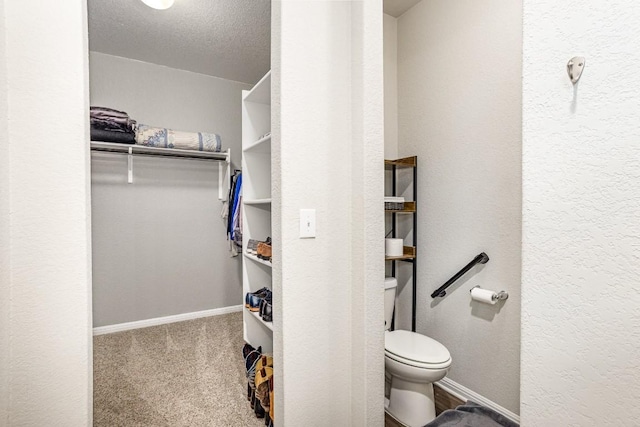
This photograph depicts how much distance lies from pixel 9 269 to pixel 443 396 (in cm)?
232

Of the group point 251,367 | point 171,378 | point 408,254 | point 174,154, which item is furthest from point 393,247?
point 174,154

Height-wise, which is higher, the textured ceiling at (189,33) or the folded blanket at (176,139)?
the textured ceiling at (189,33)

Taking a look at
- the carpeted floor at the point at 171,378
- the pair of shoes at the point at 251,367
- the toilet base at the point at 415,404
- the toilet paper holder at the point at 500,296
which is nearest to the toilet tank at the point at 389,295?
the toilet base at the point at 415,404

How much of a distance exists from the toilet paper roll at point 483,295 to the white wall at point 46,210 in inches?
73.6

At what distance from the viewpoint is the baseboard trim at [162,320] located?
3.01 m

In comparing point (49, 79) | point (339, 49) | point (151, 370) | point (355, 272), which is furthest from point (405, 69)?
point (151, 370)

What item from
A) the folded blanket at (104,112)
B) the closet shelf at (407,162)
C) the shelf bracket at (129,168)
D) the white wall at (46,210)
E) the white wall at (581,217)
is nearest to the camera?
the white wall at (581,217)

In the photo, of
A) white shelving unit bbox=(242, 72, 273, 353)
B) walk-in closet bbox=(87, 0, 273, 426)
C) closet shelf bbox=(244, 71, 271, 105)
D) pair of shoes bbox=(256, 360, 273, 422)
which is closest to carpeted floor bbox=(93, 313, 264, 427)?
walk-in closet bbox=(87, 0, 273, 426)

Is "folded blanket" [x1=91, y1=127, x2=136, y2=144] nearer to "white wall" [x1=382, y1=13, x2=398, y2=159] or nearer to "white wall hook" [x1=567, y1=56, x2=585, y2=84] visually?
"white wall" [x1=382, y1=13, x2=398, y2=159]

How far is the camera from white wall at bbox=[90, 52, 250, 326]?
3.00 meters

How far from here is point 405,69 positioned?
7.99 feet

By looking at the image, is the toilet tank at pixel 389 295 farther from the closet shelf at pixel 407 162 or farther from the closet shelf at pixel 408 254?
the closet shelf at pixel 407 162

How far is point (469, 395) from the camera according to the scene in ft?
6.45

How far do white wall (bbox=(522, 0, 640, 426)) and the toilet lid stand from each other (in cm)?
82
